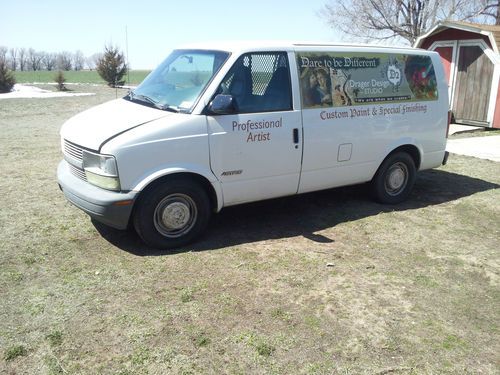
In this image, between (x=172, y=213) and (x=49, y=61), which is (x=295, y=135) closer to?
(x=172, y=213)

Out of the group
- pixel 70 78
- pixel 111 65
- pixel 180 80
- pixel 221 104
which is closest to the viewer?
pixel 221 104

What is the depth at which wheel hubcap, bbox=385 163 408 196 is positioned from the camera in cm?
642

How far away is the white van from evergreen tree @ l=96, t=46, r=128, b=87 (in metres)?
31.1

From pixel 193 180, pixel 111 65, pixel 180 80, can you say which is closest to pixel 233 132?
pixel 193 180

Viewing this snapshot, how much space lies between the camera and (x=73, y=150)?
188 inches

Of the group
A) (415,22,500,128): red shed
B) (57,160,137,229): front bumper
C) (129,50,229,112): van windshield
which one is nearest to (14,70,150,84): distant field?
(415,22,500,128): red shed

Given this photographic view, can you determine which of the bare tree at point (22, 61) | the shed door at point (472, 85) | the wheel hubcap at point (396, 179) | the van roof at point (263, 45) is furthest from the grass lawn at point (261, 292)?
the bare tree at point (22, 61)

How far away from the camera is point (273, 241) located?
508 cm

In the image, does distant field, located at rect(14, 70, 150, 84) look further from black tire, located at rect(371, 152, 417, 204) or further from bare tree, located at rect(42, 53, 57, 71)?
bare tree, located at rect(42, 53, 57, 71)

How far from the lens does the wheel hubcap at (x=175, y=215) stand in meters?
4.65

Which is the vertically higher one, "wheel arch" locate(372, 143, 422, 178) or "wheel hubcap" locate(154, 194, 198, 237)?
"wheel arch" locate(372, 143, 422, 178)

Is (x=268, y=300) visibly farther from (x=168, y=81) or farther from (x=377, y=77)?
(x=377, y=77)

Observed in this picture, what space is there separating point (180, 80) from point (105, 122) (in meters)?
0.97

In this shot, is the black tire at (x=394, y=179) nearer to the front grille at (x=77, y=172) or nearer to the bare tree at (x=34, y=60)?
the front grille at (x=77, y=172)
